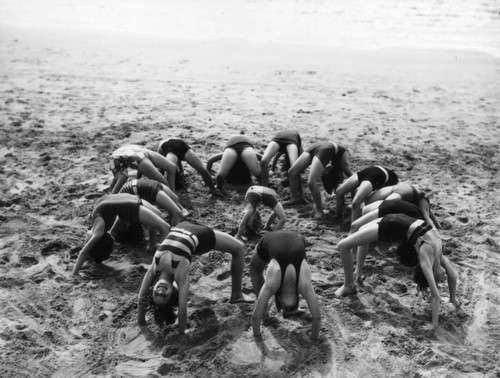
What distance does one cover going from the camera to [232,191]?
1015 cm

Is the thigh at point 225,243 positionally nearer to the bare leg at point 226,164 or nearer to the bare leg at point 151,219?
the bare leg at point 151,219

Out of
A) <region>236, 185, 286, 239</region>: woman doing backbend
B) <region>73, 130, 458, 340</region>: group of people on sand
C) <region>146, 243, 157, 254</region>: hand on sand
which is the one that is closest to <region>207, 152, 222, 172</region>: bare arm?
<region>73, 130, 458, 340</region>: group of people on sand

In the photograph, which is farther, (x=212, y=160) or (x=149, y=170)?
(x=212, y=160)

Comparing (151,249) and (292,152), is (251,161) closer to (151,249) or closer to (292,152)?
(292,152)

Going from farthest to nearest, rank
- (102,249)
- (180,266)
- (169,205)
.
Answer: (169,205)
(102,249)
(180,266)

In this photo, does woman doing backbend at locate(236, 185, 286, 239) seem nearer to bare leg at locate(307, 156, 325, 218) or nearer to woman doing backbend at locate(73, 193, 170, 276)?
bare leg at locate(307, 156, 325, 218)

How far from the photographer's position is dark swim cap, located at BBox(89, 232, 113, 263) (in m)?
7.63

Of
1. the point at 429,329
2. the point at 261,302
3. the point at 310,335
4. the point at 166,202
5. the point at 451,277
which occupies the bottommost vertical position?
the point at 310,335

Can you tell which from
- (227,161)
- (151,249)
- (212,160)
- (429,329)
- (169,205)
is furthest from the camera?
(212,160)

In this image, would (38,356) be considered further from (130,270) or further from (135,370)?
(130,270)

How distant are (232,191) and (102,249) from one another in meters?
3.09

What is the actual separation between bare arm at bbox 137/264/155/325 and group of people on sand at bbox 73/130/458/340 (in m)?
0.01

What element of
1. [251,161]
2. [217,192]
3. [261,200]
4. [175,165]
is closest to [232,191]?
[217,192]

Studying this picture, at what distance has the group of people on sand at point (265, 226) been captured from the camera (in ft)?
21.0
